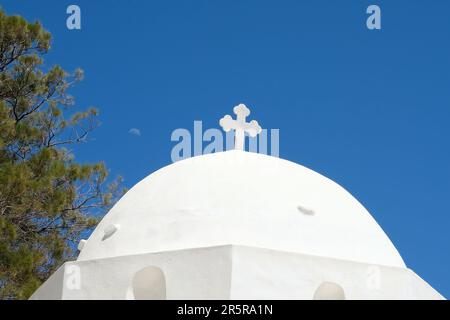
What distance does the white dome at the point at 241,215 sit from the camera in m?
6.65

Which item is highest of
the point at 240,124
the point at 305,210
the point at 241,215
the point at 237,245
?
the point at 240,124

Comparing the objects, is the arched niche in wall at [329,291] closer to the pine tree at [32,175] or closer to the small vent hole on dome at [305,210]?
the small vent hole on dome at [305,210]

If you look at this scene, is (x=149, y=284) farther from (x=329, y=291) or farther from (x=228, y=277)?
(x=329, y=291)

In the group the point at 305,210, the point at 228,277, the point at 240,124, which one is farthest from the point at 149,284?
the point at 240,124

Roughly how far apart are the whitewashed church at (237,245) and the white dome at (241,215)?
0.04ft

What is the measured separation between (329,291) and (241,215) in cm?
106

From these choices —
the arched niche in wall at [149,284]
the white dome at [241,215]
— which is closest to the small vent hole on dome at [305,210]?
the white dome at [241,215]

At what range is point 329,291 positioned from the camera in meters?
6.76

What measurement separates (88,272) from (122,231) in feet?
1.67

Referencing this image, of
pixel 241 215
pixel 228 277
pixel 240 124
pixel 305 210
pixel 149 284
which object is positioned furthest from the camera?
pixel 240 124

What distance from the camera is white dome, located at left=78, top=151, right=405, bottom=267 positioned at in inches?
262

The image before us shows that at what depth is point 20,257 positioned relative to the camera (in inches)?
515

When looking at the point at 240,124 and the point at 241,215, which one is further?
the point at 240,124

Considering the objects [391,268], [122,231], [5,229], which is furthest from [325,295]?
[5,229]
